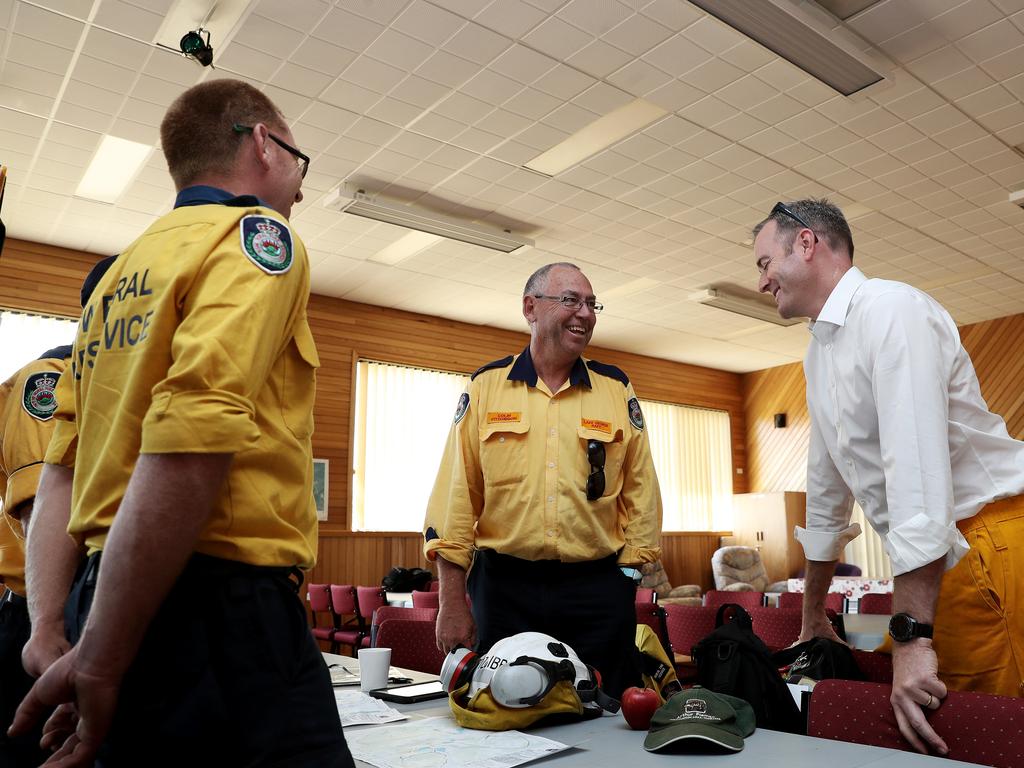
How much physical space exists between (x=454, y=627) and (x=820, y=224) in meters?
1.41

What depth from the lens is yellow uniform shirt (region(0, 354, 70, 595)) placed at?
200 cm

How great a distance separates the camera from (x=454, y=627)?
224 centimetres

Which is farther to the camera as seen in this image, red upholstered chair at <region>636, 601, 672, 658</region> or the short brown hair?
red upholstered chair at <region>636, 601, 672, 658</region>

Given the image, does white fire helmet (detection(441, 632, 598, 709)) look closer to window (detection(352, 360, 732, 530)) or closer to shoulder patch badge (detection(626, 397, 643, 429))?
shoulder patch badge (detection(626, 397, 643, 429))

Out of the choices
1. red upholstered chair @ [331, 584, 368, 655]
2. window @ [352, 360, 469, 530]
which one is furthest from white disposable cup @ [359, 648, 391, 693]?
window @ [352, 360, 469, 530]

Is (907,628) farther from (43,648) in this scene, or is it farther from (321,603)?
(321,603)

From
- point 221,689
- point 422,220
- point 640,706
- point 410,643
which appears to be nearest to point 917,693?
point 640,706

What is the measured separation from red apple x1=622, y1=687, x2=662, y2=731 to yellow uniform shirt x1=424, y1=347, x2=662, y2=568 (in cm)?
79

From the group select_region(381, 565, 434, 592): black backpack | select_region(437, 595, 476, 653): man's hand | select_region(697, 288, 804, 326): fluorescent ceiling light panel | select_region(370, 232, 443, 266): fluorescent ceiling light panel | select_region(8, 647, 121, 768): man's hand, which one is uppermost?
select_region(370, 232, 443, 266): fluorescent ceiling light panel

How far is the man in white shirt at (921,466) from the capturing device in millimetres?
1515

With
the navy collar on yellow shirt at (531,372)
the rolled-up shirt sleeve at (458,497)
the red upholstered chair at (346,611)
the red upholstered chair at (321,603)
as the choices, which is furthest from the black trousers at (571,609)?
the red upholstered chair at (321,603)

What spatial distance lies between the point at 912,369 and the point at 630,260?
23.1 ft

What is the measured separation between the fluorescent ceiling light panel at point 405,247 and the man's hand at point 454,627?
18.8 feet

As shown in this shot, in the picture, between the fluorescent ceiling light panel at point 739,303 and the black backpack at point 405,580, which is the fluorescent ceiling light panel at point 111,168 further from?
the fluorescent ceiling light panel at point 739,303
